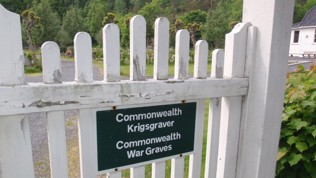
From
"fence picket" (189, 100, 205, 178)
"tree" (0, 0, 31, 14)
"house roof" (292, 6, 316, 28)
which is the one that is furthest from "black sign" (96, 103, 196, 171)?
"tree" (0, 0, 31, 14)

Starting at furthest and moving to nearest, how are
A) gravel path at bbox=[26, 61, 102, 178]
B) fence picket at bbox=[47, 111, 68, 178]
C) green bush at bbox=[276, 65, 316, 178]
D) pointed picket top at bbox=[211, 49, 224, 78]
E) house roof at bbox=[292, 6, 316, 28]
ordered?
house roof at bbox=[292, 6, 316, 28], gravel path at bbox=[26, 61, 102, 178], green bush at bbox=[276, 65, 316, 178], pointed picket top at bbox=[211, 49, 224, 78], fence picket at bbox=[47, 111, 68, 178]

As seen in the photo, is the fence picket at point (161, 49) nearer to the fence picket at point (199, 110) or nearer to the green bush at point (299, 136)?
the fence picket at point (199, 110)

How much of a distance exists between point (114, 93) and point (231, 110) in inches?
29.3

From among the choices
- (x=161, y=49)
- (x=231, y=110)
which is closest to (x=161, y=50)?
(x=161, y=49)

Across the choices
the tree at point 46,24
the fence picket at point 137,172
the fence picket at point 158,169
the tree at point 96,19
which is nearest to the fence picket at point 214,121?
the fence picket at point 158,169

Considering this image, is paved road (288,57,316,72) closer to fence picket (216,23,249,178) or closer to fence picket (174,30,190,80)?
fence picket (216,23,249,178)

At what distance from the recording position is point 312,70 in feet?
7.39

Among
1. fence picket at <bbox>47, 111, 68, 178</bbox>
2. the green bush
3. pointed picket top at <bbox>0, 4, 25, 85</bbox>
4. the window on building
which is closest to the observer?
pointed picket top at <bbox>0, 4, 25, 85</bbox>

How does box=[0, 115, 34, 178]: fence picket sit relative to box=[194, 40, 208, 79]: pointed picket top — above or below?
below

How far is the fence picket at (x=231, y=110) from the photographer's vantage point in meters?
1.50

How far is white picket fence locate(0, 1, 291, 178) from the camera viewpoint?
1.02 meters

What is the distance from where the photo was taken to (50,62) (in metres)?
1.07

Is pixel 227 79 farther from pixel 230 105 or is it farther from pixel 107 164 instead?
pixel 107 164

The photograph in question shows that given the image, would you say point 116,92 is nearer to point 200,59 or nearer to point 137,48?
point 137,48
